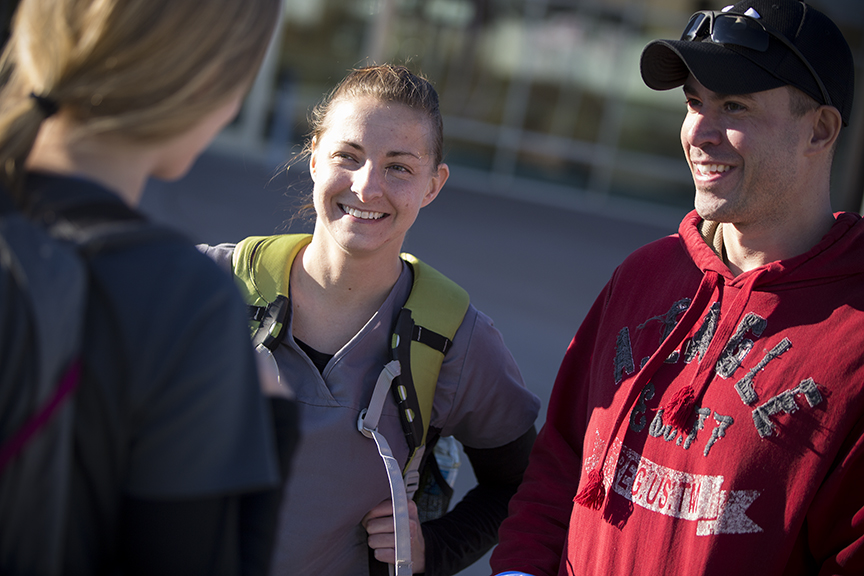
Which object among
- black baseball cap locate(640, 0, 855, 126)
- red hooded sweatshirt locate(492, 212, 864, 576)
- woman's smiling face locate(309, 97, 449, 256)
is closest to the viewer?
red hooded sweatshirt locate(492, 212, 864, 576)

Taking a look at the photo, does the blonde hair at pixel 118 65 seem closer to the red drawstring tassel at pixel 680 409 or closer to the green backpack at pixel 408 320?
the green backpack at pixel 408 320

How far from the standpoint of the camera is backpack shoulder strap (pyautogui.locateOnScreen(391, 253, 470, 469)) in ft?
6.86

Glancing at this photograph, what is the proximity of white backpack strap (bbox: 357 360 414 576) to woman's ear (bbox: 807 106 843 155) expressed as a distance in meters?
1.26

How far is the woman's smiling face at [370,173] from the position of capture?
2.23 metres

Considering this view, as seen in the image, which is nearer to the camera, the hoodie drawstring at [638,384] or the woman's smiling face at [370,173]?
the hoodie drawstring at [638,384]

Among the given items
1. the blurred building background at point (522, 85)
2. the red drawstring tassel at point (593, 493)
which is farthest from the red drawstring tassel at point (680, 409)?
the blurred building background at point (522, 85)

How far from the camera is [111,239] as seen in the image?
3.23 ft

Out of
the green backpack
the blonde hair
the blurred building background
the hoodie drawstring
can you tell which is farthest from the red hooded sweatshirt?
the blurred building background

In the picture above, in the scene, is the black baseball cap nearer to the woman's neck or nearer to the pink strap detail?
the woman's neck

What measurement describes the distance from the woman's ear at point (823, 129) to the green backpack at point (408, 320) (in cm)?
106

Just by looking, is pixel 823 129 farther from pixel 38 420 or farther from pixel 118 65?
pixel 38 420

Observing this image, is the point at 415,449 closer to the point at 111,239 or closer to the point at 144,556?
the point at 144,556

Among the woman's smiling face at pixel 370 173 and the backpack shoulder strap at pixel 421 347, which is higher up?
the woman's smiling face at pixel 370 173

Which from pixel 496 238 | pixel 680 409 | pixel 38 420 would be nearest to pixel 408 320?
pixel 680 409
